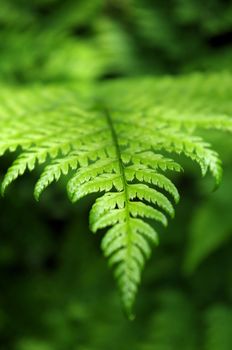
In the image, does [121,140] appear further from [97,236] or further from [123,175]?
[97,236]

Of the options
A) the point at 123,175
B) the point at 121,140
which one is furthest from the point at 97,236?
the point at 123,175

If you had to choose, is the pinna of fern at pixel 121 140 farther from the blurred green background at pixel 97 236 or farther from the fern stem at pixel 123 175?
the blurred green background at pixel 97 236

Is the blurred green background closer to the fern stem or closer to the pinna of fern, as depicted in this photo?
the pinna of fern

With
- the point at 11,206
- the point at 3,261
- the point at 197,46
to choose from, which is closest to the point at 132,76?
the point at 197,46

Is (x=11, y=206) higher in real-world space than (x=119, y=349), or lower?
higher

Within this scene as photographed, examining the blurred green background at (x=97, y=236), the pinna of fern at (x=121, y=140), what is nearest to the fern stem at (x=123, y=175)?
the pinna of fern at (x=121, y=140)

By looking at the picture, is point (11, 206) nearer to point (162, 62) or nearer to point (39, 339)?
point (39, 339)
